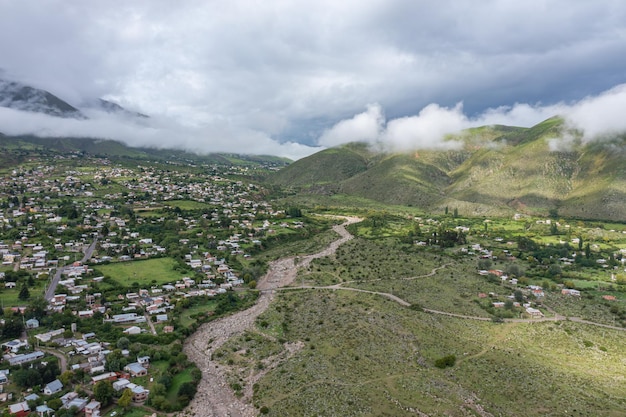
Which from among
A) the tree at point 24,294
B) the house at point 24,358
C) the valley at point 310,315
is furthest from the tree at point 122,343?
the tree at point 24,294

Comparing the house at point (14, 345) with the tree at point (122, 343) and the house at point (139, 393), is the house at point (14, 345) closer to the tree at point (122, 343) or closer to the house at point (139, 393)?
the tree at point (122, 343)

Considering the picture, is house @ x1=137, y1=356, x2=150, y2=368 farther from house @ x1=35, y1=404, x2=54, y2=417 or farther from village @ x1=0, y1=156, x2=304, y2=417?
house @ x1=35, y1=404, x2=54, y2=417

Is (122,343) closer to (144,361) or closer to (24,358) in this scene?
(144,361)

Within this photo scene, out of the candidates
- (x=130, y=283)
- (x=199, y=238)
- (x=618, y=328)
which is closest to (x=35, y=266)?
(x=130, y=283)

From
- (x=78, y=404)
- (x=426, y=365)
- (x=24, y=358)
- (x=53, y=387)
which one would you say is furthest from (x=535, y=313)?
(x=24, y=358)

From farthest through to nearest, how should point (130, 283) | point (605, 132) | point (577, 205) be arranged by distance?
1. point (605, 132)
2. point (577, 205)
3. point (130, 283)

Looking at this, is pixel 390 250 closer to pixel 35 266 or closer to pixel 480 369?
pixel 480 369
